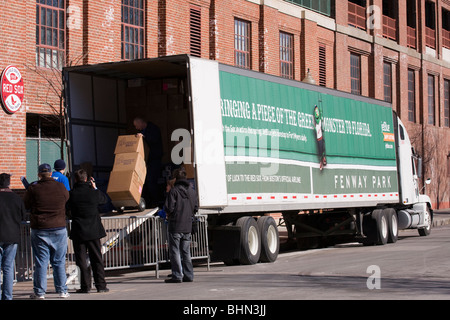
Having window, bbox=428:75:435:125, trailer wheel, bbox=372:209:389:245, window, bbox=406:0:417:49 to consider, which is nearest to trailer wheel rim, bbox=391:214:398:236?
trailer wheel, bbox=372:209:389:245

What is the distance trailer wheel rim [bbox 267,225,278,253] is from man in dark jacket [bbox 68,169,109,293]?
5.66 metres

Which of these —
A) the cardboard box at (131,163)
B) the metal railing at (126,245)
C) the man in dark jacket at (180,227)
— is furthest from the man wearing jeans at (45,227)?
the cardboard box at (131,163)

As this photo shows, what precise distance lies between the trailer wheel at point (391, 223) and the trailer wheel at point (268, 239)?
634cm

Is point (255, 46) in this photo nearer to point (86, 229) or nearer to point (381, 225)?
point (381, 225)

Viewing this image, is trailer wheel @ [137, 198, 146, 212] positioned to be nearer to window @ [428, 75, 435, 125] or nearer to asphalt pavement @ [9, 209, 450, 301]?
asphalt pavement @ [9, 209, 450, 301]

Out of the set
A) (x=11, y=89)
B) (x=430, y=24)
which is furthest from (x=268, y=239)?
(x=430, y=24)

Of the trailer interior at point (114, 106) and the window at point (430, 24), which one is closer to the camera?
the trailer interior at point (114, 106)

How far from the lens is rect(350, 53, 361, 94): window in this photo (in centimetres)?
3900

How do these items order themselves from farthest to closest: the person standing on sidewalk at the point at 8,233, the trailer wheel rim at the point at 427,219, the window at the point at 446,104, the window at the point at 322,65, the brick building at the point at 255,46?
the window at the point at 446,104 < the window at the point at 322,65 < the trailer wheel rim at the point at 427,219 < the brick building at the point at 255,46 < the person standing on sidewalk at the point at 8,233

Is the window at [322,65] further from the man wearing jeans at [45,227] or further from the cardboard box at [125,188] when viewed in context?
the man wearing jeans at [45,227]

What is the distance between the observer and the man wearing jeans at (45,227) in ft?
38.1

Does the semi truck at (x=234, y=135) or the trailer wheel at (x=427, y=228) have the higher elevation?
the semi truck at (x=234, y=135)
